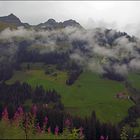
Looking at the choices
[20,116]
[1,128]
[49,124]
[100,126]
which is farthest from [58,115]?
[1,128]

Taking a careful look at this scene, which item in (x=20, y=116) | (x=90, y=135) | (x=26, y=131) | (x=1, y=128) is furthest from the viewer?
(x=90, y=135)

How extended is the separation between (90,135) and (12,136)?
4141 inches

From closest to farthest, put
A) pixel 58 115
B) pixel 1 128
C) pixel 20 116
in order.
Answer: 1. pixel 1 128
2. pixel 20 116
3. pixel 58 115

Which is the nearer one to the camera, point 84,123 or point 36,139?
point 36,139

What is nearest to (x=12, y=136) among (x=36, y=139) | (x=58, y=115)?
(x=36, y=139)

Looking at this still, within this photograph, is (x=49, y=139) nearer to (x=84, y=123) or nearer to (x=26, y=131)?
(x=26, y=131)

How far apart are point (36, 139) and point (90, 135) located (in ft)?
340

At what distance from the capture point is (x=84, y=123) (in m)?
181

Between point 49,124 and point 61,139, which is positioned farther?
point 49,124

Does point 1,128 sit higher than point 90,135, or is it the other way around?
point 1,128

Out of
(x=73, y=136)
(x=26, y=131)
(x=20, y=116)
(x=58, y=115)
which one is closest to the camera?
(x=73, y=136)

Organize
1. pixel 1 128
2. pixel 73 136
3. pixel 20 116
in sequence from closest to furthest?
1. pixel 73 136
2. pixel 1 128
3. pixel 20 116

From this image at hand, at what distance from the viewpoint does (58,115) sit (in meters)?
189

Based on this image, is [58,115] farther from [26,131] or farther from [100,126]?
[26,131]
